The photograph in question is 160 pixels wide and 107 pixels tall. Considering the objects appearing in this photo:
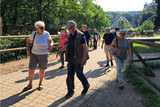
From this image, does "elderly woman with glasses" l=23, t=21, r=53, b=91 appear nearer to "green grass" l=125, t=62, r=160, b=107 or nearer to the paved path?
the paved path

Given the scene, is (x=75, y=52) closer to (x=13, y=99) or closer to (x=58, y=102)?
(x=58, y=102)

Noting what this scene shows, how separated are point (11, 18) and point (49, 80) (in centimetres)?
1899

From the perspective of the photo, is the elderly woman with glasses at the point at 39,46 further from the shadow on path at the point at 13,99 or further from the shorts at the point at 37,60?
the shadow on path at the point at 13,99

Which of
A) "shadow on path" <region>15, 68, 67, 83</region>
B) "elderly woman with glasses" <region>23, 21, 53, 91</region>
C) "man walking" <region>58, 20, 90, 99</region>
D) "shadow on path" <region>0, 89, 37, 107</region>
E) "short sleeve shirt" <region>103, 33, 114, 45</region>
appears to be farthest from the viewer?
"short sleeve shirt" <region>103, 33, 114, 45</region>

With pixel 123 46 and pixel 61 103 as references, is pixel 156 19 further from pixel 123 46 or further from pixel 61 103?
pixel 61 103

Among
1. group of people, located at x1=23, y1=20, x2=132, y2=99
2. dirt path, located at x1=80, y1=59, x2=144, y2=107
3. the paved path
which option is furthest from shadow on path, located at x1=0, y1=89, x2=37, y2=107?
dirt path, located at x1=80, y1=59, x2=144, y2=107

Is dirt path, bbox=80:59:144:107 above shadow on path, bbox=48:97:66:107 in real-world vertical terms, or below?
below

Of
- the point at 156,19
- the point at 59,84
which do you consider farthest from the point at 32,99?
the point at 156,19

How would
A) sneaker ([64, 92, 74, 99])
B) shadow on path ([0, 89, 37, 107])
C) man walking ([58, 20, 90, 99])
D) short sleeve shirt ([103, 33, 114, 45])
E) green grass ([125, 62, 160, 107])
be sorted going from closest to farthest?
1. green grass ([125, 62, 160, 107])
2. shadow on path ([0, 89, 37, 107])
3. man walking ([58, 20, 90, 99])
4. sneaker ([64, 92, 74, 99])
5. short sleeve shirt ([103, 33, 114, 45])

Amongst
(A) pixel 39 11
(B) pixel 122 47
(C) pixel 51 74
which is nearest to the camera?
(B) pixel 122 47

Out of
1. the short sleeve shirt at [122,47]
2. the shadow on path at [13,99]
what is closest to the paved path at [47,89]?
the shadow on path at [13,99]

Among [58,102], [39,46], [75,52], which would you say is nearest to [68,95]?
[58,102]

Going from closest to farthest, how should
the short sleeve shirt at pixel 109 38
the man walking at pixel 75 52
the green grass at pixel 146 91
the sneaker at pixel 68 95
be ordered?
the green grass at pixel 146 91 < the man walking at pixel 75 52 < the sneaker at pixel 68 95 < the short sleeve shirt at pixel 109 38

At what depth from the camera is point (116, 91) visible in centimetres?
438
